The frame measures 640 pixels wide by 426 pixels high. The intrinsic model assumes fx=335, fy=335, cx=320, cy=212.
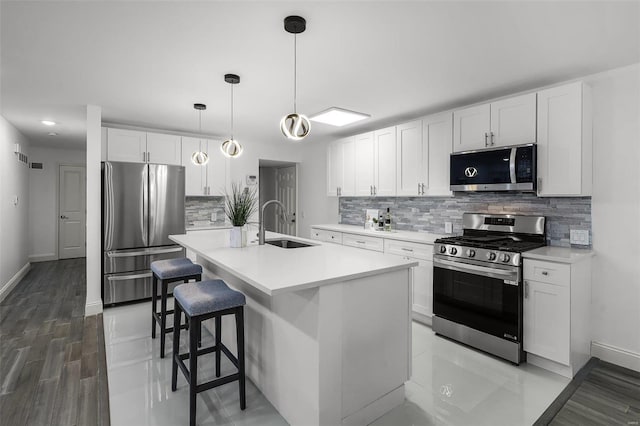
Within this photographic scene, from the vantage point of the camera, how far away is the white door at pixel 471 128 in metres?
3.33

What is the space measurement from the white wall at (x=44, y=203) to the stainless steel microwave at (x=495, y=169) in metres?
7.87

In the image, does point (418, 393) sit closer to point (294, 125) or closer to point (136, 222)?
point (294, 125)

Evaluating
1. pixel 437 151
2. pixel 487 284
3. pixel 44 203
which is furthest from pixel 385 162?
pixel 44 203

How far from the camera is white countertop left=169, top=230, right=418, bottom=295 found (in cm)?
170

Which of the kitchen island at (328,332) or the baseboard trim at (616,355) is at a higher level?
the kitchen island at (328,332)

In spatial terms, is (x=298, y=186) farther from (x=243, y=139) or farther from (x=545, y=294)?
(x=545, y=294)

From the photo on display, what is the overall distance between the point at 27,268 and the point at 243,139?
15.3 ft

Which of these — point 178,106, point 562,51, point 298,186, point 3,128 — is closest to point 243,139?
point 298,186

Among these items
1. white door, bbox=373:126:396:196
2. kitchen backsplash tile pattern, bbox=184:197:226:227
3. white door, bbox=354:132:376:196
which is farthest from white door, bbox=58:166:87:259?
white door, bbox=373:126:396:196

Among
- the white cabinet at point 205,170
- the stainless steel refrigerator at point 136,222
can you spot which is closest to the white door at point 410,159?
the white cabinet at point 205,170

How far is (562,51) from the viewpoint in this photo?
2.44 m

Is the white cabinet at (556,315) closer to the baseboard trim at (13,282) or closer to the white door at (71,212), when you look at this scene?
the baseboard trim at (13,282)

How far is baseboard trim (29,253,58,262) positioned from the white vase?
21.8 feet

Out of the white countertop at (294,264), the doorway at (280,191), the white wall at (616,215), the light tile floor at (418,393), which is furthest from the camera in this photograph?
the doorway at (280,191)
